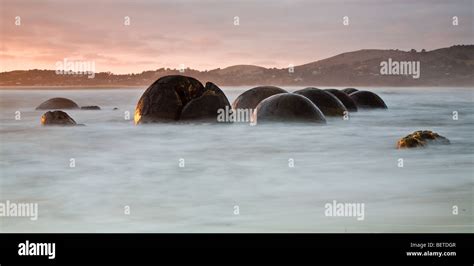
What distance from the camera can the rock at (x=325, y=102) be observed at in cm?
1720

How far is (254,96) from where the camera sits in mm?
17359

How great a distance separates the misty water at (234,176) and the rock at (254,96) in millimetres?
1893

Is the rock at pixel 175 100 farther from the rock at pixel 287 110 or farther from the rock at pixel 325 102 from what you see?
the rock at pixel 325 102

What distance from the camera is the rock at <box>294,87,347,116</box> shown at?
17203mm

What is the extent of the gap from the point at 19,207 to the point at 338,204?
382cm

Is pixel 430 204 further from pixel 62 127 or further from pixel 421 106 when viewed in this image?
pixel 421 106

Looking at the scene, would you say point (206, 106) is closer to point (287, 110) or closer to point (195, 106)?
point (195, 106)

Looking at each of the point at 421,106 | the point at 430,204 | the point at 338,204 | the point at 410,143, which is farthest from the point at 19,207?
the point at 421,106

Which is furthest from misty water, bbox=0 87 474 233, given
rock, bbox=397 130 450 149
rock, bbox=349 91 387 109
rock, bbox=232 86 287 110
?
rock, bbox=349 91 387 109

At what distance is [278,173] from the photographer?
1034 cm

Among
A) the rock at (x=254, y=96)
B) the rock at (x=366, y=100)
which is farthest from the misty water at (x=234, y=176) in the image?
the rock at (x=366, y=100)

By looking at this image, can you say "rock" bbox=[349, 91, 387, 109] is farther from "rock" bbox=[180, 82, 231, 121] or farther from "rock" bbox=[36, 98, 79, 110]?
"rock" bbox=[36, 98, 79, 110]

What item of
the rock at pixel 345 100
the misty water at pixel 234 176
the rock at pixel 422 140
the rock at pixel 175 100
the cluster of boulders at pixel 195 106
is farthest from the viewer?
the rock at pixel 345 100

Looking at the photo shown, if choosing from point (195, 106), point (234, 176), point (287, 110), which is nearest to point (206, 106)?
point (195, 106)
